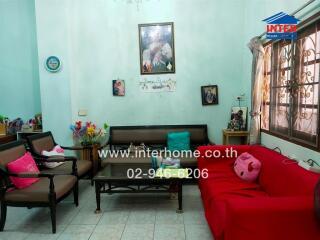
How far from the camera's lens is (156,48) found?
13.7 feet

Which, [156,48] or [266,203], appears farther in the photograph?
[156,48]

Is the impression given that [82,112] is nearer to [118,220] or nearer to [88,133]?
[88,133]

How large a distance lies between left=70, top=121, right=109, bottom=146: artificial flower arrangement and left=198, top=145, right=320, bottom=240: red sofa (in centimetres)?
212

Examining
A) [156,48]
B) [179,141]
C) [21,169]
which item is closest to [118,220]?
[21,169]

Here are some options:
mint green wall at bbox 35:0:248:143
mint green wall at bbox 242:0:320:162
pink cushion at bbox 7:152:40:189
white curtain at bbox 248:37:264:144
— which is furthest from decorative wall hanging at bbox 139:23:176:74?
pink cushion at bbox 7:152:40:189

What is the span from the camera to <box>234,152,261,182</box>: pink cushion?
2.64m

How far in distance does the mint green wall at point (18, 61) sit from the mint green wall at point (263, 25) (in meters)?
3.82

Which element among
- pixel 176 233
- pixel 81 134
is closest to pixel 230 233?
pixel 176 233

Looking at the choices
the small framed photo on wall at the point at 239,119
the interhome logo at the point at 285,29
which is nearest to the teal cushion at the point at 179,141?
the small framed photo on wall at the point at 239,119

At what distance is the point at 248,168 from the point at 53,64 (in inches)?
137

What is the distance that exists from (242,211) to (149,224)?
4.57ft

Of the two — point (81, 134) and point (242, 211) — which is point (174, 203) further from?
point (81, 134)

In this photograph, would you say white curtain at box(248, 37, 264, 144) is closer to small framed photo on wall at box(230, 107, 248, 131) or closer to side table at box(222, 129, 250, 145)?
side table at box(222, 129, 250, 145)

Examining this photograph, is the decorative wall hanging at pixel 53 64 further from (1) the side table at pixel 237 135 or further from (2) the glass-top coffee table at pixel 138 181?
(1) the side table at pixel 237 135
